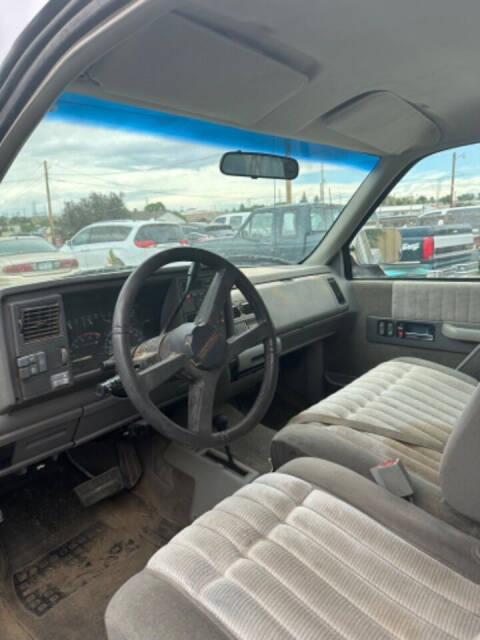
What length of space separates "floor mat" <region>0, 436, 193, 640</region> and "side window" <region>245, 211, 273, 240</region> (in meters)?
1.31

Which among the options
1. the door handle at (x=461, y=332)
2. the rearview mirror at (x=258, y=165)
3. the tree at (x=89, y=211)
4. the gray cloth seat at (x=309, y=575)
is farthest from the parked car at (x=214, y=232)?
the gray cloth seat at (x=309, y=575)

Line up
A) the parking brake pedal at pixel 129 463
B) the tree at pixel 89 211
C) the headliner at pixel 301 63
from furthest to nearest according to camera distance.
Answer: the parking brake pedal at pixel 129 463
the tree at pixel 89 211
the headliner at pixel 301 63

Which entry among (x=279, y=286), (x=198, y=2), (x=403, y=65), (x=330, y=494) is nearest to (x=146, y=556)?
(x=330, y=494)

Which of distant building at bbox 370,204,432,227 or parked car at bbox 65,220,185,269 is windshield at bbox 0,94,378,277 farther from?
distant building at bbox 370,204,432,227

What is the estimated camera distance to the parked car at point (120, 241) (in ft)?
6.90

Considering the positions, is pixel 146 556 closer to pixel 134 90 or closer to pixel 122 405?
pixel 122 405

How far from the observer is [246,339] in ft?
6.32

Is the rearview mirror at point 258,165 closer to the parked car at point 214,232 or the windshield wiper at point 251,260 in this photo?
the parked car at point 214,232

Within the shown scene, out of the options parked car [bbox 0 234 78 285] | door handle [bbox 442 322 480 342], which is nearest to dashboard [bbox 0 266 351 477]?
parked car [bbox 0 234 78 285]

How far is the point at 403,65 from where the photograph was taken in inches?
67.8

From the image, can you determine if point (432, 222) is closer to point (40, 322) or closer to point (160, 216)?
point (160, 216)

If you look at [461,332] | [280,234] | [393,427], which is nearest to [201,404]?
[393,427]

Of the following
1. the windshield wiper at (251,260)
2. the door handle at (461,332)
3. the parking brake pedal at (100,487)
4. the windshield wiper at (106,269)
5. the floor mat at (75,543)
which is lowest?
the floor mat at (75,543)

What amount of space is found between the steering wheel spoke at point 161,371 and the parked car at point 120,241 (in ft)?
1.95
